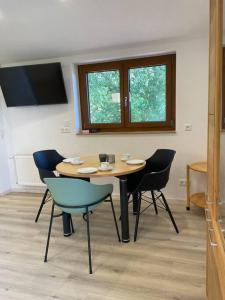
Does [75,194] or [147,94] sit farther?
[147,94]

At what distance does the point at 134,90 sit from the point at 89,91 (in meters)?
0.74

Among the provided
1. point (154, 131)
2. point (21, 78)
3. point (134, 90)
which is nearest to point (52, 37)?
point (21, 78)

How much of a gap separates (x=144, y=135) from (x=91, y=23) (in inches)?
63.2

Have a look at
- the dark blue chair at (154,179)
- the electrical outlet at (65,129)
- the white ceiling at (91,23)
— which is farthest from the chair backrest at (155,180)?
the electrical outlet at (65,129)

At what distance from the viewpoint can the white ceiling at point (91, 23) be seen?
8.50 feet

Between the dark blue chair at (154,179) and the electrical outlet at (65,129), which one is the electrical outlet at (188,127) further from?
the electrical outlet at (65,129)

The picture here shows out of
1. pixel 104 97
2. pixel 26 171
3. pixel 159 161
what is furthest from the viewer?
pixel 26 171

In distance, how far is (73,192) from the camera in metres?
2.13

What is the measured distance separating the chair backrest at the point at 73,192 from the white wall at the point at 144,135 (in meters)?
1.57

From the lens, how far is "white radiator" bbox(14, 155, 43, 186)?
163 inches

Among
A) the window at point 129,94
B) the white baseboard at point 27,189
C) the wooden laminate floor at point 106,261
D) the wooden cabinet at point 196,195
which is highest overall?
the window at point 129,94

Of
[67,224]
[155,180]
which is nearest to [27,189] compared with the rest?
[67,224]

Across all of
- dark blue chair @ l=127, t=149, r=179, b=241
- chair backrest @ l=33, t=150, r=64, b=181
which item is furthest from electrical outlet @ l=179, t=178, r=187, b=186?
chair backrest @ l=33, t=150, r=64, b=181

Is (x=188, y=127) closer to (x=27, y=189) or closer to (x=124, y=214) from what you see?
(x=124, y=214)
